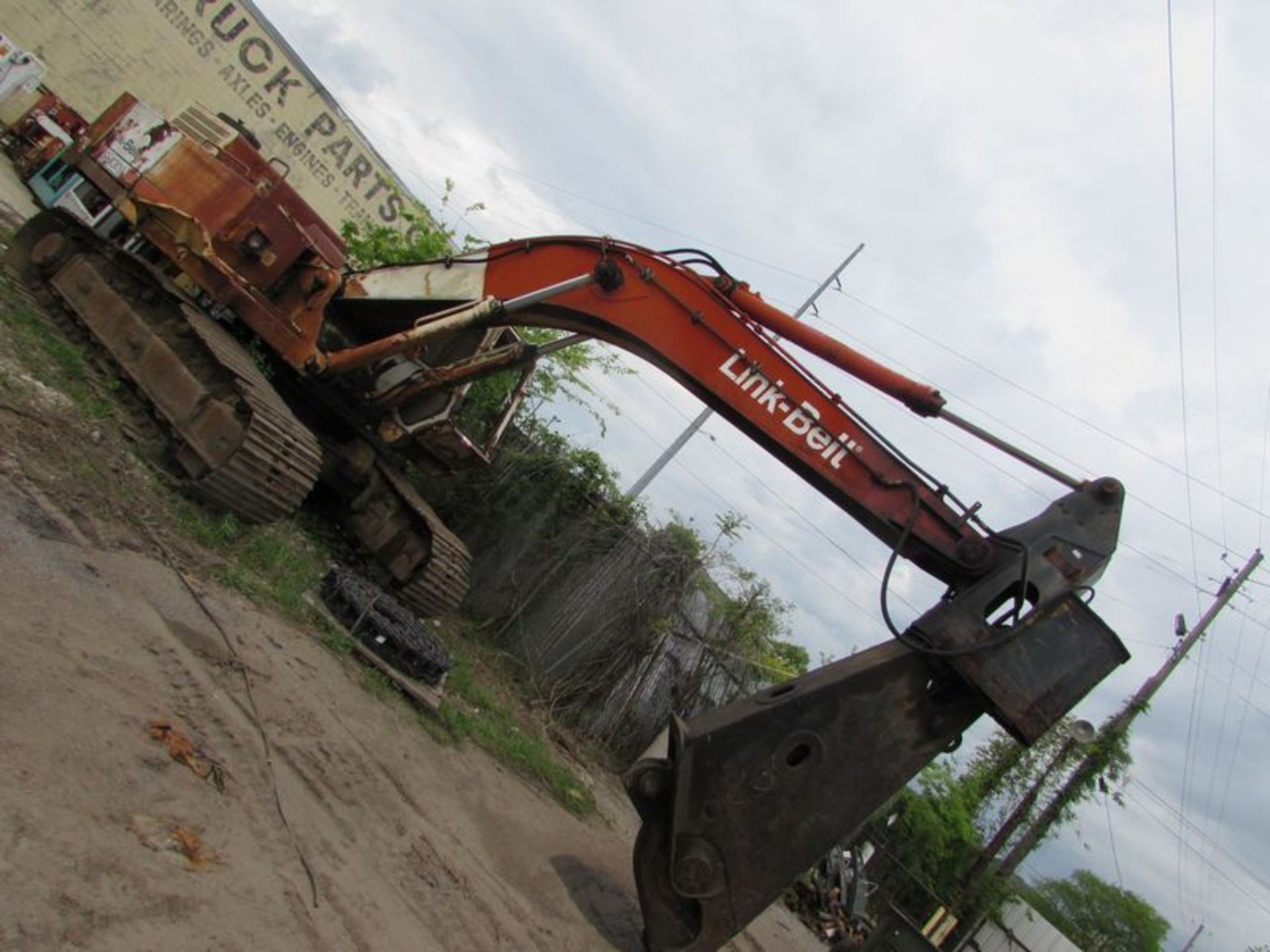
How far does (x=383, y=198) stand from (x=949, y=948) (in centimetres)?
2023

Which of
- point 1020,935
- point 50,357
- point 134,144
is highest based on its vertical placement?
point 1020,935

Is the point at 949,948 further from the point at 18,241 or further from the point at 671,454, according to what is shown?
the point at 18,241

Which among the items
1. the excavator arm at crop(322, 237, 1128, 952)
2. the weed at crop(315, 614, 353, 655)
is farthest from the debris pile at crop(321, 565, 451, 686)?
the excavator arm at crop(322, 237, 1128, 952)

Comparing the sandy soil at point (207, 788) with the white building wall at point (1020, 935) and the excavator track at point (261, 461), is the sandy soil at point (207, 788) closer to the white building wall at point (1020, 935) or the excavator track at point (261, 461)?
the excavator track at point (261, 461)

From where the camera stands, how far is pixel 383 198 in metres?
22.1

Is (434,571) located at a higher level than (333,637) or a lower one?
higher

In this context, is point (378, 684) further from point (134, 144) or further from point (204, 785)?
point (134, 144)

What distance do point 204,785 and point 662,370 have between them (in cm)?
348

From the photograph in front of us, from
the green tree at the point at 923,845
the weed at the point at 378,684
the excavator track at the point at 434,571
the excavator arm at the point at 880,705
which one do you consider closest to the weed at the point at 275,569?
the weed at the point at 378,684

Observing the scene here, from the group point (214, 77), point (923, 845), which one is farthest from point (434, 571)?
point (214, 77)

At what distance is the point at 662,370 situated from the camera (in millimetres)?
5637

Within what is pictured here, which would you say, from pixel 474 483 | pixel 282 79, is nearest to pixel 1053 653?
pixel 474 483

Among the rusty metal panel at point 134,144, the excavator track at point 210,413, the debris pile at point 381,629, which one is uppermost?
the rusty metal panel at point 134,144

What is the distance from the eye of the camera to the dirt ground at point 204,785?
245 cm
